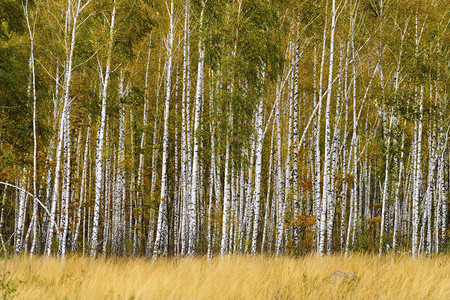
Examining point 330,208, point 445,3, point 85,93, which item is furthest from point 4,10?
point 445,3

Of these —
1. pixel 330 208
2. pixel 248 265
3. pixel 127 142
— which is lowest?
pixel 248 265

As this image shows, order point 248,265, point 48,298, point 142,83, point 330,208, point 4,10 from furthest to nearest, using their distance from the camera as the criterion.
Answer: point 142,83 → point 330,208 → point 4,10 → point 248,265 → point 48,298

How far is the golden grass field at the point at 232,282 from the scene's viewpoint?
19.7 feet

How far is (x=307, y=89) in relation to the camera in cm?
2009

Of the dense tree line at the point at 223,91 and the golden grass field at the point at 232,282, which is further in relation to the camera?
the dense tree line at the point at 223,91

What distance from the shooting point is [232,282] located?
6934mm

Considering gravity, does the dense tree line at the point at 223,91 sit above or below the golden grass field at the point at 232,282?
above

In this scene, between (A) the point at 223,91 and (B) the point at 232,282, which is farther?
(A) the point at 223,91

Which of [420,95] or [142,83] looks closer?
[420,95]

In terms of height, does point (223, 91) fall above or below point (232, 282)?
above

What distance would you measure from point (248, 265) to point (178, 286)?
9.18 ft

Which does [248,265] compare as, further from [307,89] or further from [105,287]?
[307,89]

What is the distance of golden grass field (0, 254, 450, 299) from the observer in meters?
6.01

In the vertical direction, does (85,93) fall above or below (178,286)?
above
